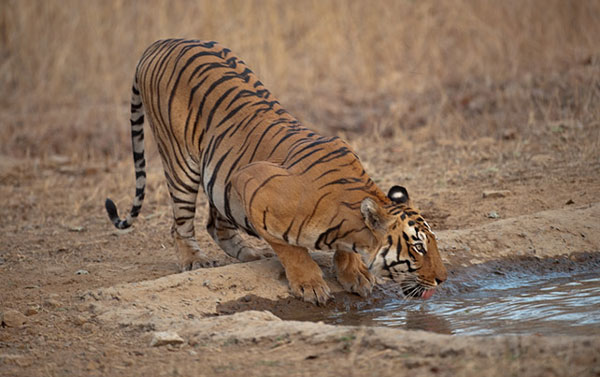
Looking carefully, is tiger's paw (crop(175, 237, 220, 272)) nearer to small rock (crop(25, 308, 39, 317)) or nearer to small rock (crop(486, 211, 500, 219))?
small rock (crop(25, 308, 39, 317))

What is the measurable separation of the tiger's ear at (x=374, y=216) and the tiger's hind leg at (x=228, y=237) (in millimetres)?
1458

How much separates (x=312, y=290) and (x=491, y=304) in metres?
1.05

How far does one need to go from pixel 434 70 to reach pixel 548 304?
7905 mm

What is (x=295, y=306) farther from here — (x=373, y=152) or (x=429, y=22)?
(x=429, y=22)

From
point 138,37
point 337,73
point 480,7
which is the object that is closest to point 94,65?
point 138,37

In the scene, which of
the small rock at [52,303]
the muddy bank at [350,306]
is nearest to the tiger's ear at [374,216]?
the muddy bank at [350,306]

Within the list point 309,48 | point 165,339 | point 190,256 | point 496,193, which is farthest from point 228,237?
point 309,48

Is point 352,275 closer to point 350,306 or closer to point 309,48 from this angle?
point 350,306

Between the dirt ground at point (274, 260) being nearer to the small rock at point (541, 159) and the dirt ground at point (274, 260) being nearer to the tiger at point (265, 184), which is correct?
the small rock at point (541, 159)

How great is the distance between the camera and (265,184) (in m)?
4.86

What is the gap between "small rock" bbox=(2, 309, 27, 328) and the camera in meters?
4.68

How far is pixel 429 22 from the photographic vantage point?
1271cm

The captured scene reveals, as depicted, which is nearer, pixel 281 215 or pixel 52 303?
pixel 281 215

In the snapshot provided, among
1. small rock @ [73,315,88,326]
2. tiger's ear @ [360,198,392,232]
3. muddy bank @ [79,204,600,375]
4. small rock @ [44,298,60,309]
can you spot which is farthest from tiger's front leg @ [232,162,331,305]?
small rock @ [44,298,60,309]
